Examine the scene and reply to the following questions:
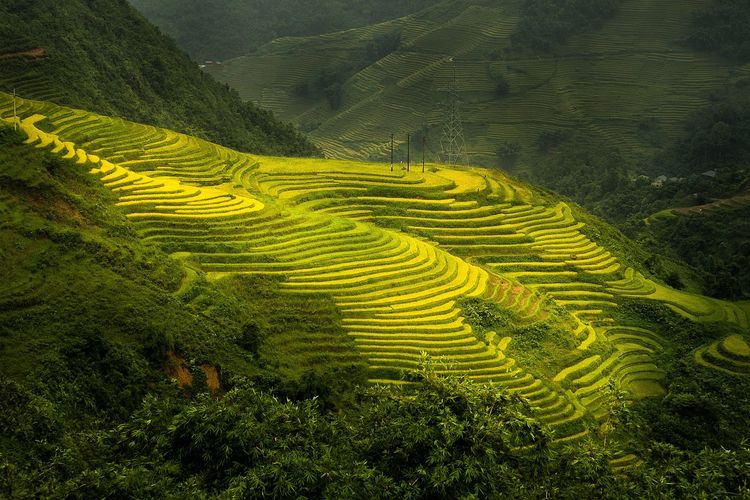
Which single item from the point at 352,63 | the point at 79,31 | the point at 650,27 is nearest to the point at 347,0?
the point at 352,63

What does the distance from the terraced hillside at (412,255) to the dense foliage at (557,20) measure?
42.3 meters

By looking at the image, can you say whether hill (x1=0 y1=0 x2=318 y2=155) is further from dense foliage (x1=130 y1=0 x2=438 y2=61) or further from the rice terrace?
dense foliage (x1=130 y1=0 x2=438 y2=61)

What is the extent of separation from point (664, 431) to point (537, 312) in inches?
205

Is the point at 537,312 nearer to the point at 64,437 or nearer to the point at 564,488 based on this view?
→ the point at 564,488

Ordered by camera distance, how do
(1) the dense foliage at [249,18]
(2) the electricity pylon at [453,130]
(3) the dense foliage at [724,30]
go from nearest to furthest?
(2) the electricity pylon at [453,130]
(3) the dense foliage at [724,30]
(1) the dense foliage at [249,18]

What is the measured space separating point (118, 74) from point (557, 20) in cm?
4608

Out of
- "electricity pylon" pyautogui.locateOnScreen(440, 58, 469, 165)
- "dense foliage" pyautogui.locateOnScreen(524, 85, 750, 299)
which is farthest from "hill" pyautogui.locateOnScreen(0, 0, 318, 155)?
"dense foliage" pyautogui.locateOnScreen(524, 85, 750, 299)

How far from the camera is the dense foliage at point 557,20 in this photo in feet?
225

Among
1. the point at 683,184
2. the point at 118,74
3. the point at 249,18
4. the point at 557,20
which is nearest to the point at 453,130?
the point at 683,184

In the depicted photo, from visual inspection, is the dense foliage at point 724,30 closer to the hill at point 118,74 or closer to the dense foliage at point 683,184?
the dense foliage at point 683,184

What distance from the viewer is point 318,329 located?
1794 centimetres

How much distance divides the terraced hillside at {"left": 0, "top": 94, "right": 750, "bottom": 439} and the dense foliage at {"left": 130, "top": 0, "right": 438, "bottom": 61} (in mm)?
60273

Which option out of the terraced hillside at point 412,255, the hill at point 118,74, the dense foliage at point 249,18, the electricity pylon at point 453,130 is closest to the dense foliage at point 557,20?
the electricity pylon at point 453,130

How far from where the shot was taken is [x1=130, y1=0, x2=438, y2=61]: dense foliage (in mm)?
85562
